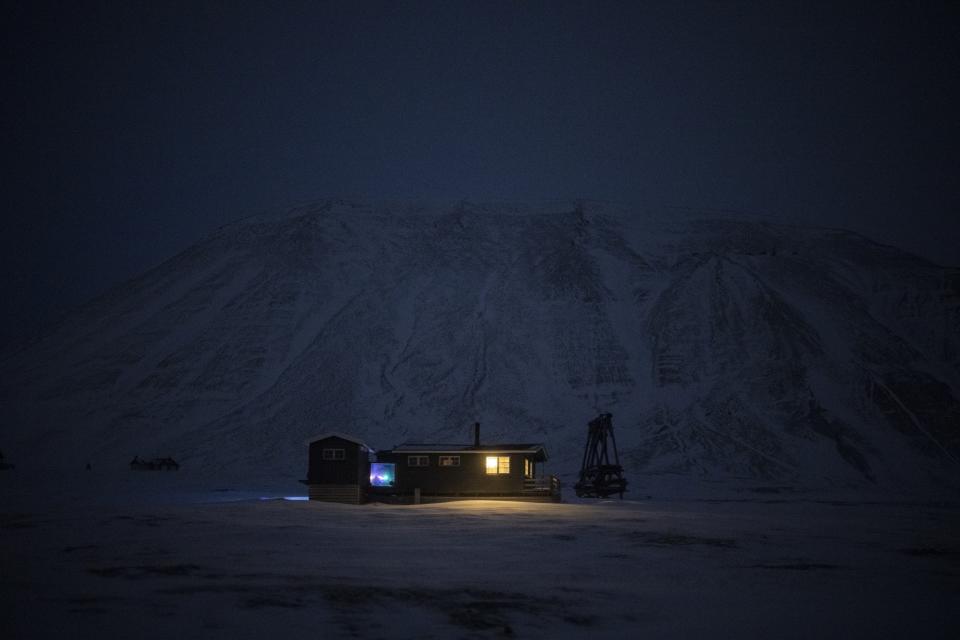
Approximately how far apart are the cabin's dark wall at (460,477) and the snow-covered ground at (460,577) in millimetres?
15392

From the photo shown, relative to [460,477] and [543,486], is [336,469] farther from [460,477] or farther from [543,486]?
[543,486]

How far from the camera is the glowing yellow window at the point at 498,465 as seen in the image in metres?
48.7

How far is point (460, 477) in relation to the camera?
161 ft

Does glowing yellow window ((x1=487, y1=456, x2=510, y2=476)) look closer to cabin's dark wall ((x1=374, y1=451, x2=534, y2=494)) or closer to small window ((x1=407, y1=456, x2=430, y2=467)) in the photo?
cabin's dark wall ((x1=374, y1=451, x2=534, y2=494))

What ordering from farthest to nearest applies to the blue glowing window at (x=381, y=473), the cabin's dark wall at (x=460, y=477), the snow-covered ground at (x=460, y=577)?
1. the blue glowing window at (x=381, y=473)
2. the cabin's dark wall at (x=460, y=477)
3. the snow-covered ground at (x=460, y=577)

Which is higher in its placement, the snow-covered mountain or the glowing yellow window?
the snow-covered mountain

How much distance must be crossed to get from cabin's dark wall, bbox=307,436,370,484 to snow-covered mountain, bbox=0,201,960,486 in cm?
3176

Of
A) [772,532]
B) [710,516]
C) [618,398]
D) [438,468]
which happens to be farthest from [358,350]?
[772,532]

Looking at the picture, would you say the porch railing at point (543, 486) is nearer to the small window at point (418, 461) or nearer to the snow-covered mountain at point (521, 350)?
the small window at point (418, 461)

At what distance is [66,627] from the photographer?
38.0ft

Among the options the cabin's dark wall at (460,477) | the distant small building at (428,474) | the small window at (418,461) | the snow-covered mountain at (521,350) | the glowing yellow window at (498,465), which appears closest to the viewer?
the distant small building at (428,474)

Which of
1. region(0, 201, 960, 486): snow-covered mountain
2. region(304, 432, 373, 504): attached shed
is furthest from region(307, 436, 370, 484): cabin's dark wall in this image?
region(0, 201, 960, 486): snow-covered mountain

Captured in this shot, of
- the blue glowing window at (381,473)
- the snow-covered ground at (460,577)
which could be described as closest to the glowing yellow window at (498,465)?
the blue glowing window at (381,473)

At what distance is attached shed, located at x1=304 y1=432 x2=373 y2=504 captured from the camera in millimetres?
47406
